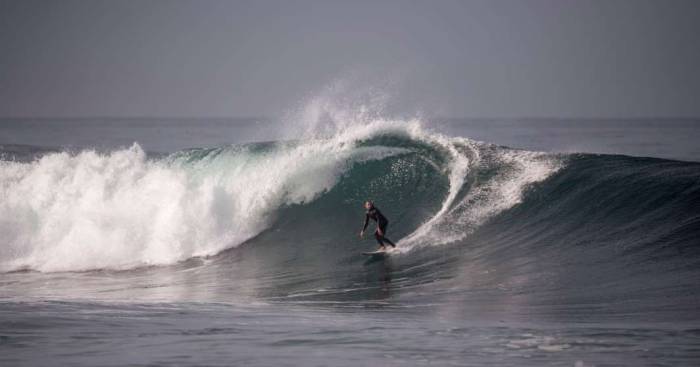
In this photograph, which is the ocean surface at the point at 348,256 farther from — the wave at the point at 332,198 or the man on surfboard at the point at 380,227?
the man on surfboard at the point at 380,227

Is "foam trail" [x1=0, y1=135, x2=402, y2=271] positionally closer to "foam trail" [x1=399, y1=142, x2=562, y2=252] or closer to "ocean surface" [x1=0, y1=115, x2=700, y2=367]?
"ocean surface" [x1=0, y1=115, x2=700, y2=367]

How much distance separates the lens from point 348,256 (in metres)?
15.9

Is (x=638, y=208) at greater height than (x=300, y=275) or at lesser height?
greater

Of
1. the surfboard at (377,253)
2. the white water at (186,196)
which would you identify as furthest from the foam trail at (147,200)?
the surfboard at (377,253)

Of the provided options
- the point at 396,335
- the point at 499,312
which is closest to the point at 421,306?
the point at 499,312

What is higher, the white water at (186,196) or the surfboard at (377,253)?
the white water at (186,196)

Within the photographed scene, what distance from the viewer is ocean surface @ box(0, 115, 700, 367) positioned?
839cm

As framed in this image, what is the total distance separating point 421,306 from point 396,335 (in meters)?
2.18

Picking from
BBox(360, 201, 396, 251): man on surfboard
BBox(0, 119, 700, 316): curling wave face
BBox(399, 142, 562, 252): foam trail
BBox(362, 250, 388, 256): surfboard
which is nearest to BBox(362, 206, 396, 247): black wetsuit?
BBox(360, 201, 396, 251): man on surfboard

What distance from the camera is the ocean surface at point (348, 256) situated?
8.39m

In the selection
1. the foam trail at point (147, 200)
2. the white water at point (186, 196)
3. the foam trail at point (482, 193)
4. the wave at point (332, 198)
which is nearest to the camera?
the wave at point (332, 198)

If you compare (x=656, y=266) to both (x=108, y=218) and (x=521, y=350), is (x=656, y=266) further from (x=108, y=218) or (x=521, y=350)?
(x=108, y=218)

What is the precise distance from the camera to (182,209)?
748 inches

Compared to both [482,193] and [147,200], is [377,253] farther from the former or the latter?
[147,200]
